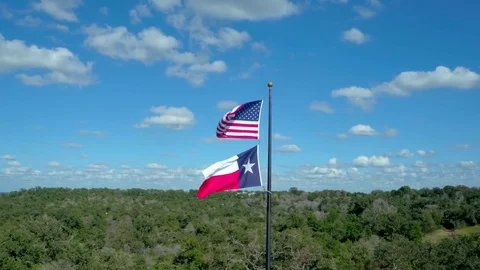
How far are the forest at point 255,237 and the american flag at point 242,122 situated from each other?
25478 millimetres

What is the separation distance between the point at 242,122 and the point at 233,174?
1.39 metres

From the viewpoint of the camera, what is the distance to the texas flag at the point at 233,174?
13570 millimetres

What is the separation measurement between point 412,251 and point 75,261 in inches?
1247

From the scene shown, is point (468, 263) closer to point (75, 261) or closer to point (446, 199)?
point (75, 261)

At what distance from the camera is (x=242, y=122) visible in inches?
541

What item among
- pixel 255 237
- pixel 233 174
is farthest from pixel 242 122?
pixel 255 237

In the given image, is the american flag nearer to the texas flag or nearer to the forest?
the texas flag

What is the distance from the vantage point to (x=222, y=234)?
2520 inches

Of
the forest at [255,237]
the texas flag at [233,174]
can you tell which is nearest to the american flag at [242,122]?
the texas flag at [233,174]

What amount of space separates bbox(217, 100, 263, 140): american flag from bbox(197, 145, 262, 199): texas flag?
45cm

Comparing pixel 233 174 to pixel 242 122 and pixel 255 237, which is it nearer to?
pixel 242 122

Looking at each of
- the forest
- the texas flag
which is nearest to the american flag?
the texas flag

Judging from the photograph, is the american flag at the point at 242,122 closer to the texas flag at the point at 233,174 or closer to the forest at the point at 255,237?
the texas flag at the point at 233,174

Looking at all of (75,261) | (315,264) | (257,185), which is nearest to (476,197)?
(315,264)
